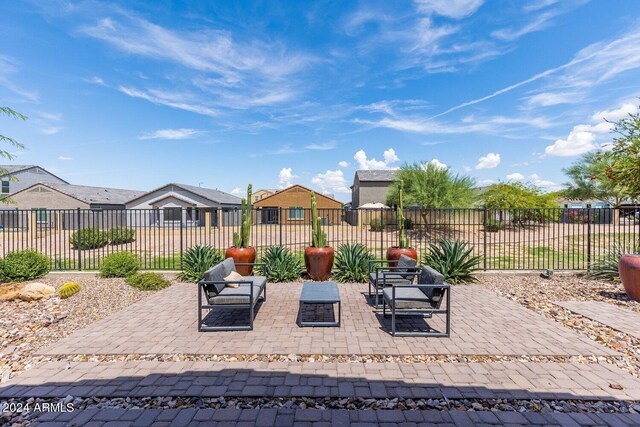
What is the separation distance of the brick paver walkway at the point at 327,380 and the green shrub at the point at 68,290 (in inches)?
Answer: 143

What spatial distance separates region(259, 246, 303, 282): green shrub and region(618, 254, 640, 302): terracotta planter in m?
7.93

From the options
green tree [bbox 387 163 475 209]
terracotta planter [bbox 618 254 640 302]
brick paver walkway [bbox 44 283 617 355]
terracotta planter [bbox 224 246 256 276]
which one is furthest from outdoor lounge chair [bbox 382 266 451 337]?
green tree [bbox 387 163 475 209]

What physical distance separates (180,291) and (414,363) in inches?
238

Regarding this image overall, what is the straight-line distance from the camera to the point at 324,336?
185 inches

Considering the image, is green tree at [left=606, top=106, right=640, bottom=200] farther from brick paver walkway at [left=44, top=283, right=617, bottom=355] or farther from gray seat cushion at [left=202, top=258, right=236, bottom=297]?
gray seat cushion at [left=202, top=258, right=236, bottom=297]

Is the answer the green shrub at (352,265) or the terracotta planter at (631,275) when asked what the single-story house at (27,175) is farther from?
the terracotta planter at (631,275)

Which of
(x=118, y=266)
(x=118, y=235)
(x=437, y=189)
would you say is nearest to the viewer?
(x=118, y=266)

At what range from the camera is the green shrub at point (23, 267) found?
7835 mm

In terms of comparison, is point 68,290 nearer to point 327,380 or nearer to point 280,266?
point 280,266

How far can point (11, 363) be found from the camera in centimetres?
392

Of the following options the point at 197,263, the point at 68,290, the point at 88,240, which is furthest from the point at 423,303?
the point at 88,240

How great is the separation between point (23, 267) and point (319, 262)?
26.6ft

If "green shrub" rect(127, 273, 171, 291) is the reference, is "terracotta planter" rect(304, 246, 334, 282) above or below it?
above

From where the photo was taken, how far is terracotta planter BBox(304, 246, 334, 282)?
26.9 feet
